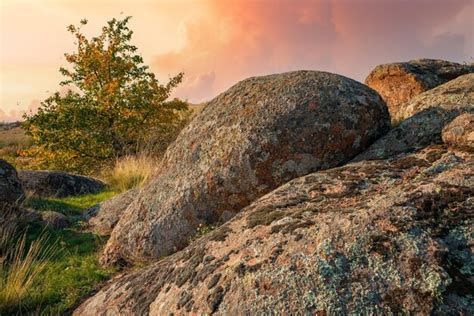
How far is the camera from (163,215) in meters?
6.94

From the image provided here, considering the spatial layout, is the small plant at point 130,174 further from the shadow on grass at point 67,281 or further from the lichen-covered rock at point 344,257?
the lichen-covered rock at point 344,257

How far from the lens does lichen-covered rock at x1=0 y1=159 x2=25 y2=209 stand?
1146cm

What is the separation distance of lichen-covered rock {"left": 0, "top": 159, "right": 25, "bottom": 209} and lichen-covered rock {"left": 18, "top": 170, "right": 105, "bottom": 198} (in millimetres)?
3330

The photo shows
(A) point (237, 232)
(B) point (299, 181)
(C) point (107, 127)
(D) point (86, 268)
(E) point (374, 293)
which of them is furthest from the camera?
(C) point (107, 127)

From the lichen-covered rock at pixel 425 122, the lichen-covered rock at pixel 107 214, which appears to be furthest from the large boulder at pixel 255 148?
the lichen-covered rock at pixel 107 214

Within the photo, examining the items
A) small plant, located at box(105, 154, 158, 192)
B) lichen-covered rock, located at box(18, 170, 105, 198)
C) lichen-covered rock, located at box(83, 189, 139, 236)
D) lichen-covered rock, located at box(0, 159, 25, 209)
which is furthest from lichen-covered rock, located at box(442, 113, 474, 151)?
lichen-covered rock, located at box(18, 170, 105, 198)

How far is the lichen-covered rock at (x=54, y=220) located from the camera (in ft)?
36.5

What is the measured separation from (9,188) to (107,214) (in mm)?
3203

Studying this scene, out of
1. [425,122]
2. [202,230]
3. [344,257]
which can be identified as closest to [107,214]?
[202,230]

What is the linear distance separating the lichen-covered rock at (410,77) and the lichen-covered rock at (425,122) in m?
4.91

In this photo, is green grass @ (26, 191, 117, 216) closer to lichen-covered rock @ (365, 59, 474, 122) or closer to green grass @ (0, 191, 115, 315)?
green grass @ (0, 191, 115, 315)

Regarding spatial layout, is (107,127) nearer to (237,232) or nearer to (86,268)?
(86,268)

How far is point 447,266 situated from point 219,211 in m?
4.09

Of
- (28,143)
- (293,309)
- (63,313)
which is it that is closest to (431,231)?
(293,309)
